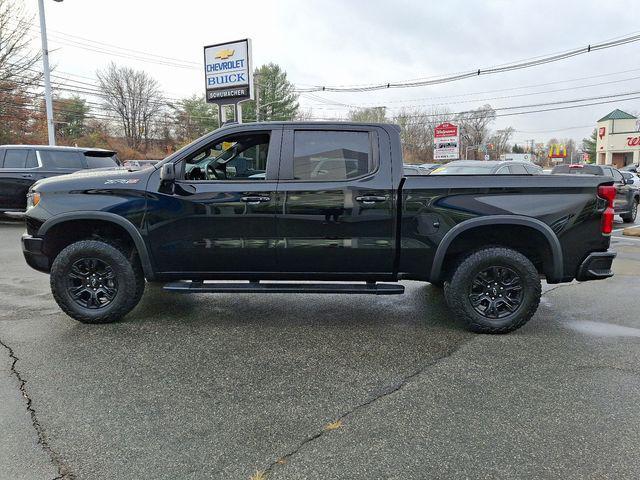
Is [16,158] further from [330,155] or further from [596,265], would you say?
[596,265]

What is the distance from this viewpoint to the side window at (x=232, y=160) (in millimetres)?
4383

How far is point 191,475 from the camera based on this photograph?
7.55 ft

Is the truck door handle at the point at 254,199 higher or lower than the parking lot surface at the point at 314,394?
A: higher

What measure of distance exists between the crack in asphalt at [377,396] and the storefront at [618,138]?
237 feet

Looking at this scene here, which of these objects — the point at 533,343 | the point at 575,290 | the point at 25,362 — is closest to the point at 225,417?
the point at 25,362

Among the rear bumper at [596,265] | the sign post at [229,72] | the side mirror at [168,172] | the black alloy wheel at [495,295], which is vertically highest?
the sign post at [229,72]

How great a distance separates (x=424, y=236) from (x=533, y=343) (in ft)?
4.55

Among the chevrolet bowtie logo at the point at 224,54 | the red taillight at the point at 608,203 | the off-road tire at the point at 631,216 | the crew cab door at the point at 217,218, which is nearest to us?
the red taillight at the point at 608,203

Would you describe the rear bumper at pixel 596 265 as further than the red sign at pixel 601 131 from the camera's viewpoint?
No

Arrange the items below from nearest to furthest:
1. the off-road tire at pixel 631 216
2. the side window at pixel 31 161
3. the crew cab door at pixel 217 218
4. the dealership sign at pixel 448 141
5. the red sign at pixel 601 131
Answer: the crew cab door at pixel 217 218 < the side window at pixel 31 161 < the off-road tire at pixel 631 216 < the dealership sign at pixel 448 141 < the red sign at pixel 601 131

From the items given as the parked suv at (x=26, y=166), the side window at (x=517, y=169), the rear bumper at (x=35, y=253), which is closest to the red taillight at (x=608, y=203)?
the rear bumper at (x=35, y=253)

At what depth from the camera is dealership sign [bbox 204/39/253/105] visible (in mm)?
18688

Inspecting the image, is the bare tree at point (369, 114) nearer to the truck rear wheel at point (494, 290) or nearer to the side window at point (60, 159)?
the side window at point (60, 159)

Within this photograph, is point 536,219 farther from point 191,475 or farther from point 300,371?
point 191,475
